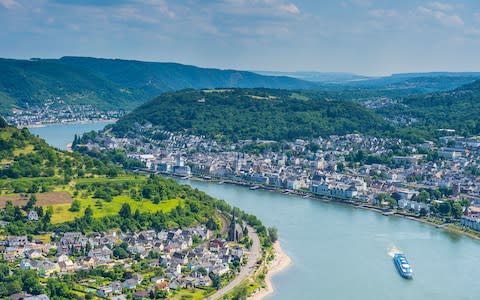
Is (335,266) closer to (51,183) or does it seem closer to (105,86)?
(51,183)

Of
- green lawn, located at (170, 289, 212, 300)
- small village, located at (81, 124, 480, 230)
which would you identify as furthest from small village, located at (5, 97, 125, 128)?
green lawn, located at (170, 289, 212, 300)

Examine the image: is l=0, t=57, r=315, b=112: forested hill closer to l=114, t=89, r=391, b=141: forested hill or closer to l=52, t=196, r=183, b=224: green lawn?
l=114, t=89, r=391, b=141: forested hill

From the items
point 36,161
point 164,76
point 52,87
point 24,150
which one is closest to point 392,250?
point 36,161

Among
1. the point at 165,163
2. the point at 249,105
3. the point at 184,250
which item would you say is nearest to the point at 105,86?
the point at 249,105

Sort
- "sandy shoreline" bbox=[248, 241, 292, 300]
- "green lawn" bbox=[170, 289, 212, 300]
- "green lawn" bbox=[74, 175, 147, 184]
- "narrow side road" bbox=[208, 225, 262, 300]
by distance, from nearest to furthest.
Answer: "green lawn" bbox=[170, 289, 212, 300]
"narrow side road" bbox=[208, 225, 262, 300]
"sandy shoreline" bbox=[248, 241, 292, 300]
"green lawn" bbox=[74, 175, 147, 184]

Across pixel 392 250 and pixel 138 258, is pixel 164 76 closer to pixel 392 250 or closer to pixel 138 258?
pixel 392 250
